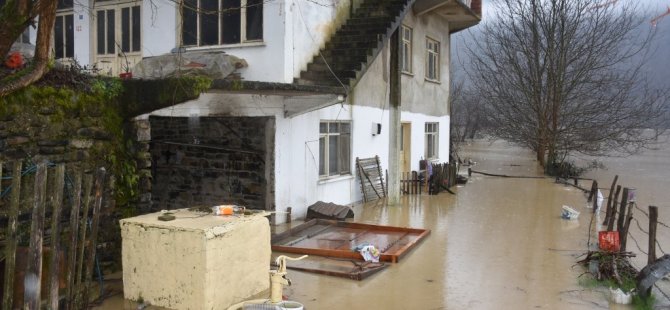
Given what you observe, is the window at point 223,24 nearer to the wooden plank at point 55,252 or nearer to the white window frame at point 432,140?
the wooden plank at point 55,252

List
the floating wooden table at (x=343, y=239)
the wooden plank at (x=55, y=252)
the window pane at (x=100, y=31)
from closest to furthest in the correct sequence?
the wooden plank at (x=55, y=252) < the floating wooden table at (x=343, y=239) < the window pane at (x=100, y=31)

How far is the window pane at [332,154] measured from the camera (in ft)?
43.9

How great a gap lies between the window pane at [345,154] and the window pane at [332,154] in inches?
7.8

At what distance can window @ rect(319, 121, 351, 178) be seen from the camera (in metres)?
13.0

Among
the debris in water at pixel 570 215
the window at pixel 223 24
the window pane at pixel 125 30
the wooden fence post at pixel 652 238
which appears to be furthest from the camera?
the window pane at pixel 125 30

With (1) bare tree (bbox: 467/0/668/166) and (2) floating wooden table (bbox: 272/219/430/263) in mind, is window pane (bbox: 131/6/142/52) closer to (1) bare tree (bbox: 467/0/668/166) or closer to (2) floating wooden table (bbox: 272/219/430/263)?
(2) floating wooden table (bbox: 272/219/430/263)

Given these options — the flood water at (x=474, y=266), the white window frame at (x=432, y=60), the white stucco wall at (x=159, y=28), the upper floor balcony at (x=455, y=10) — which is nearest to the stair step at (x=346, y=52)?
the white stucco wall at (x=159, y=28)

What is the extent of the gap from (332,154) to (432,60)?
755cm

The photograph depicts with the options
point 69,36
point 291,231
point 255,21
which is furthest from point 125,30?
point 291,231

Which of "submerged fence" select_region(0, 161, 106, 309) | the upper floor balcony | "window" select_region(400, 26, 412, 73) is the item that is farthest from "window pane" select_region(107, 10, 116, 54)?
"submerged fence" select_region(0, 161, 106, 309)

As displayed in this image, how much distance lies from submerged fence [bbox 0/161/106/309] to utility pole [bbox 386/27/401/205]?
8.40m

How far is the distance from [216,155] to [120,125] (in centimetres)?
435

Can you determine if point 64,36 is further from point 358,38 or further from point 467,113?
point 467,113

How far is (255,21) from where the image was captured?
11.8 metres
